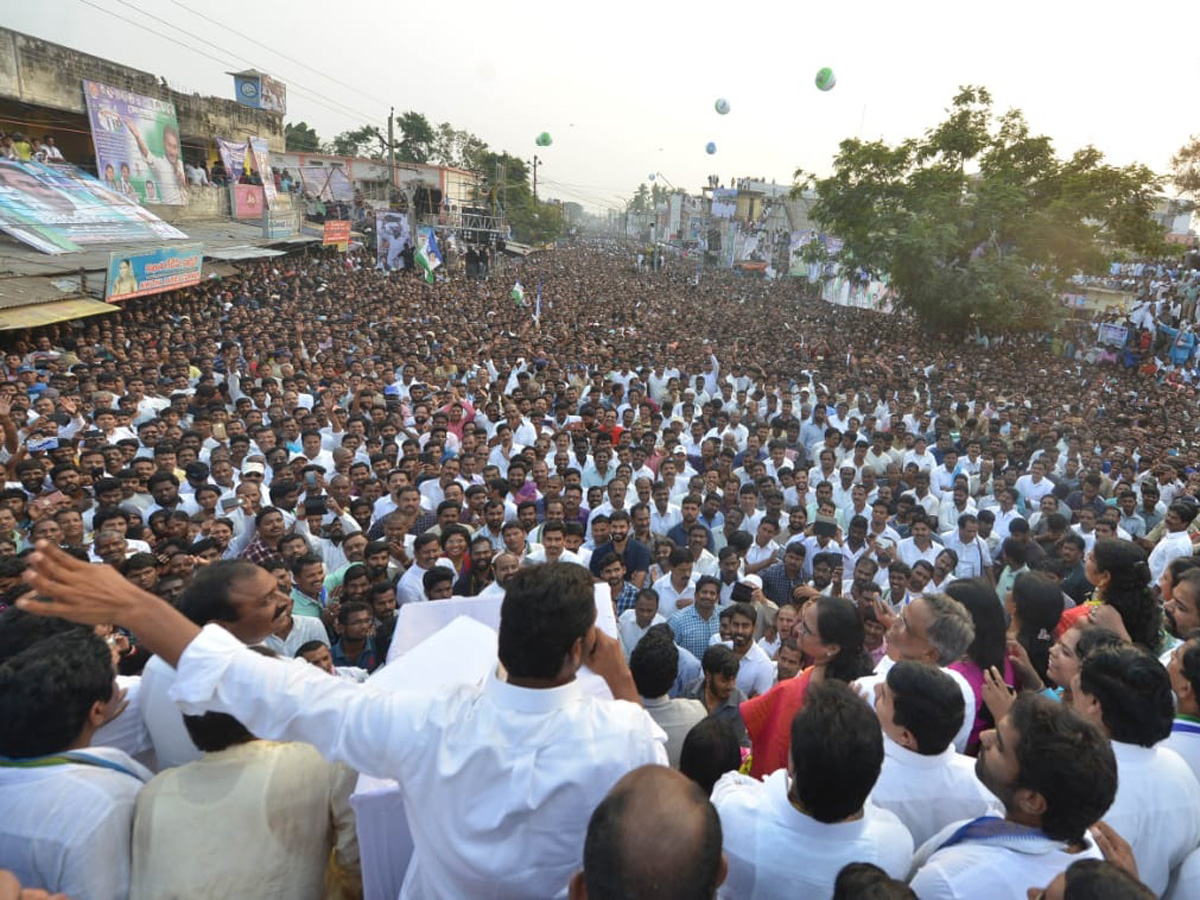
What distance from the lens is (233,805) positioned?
5.33ft

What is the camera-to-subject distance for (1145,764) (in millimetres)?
2055

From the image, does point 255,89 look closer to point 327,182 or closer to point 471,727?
point 327,182

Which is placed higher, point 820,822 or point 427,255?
point 427,255

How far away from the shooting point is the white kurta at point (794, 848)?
1635mm

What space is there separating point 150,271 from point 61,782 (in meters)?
13.0

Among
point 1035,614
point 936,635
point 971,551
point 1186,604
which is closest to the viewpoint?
point 936,635

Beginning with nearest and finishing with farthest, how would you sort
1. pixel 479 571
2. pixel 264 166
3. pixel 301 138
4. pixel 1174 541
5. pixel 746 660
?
1. pixel 746 660
2. pixel 479 571
3. pixel 1174 541
4. pixel 264 166
5. pixel 301 138

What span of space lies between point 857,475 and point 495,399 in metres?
4.68

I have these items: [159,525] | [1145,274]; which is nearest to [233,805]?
Result: [159,525]

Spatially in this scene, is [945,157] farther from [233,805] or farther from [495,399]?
[233,805]

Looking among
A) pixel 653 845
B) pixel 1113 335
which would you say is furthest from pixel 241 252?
pixel 1113 335

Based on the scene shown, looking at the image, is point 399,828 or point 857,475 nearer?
point 399,828

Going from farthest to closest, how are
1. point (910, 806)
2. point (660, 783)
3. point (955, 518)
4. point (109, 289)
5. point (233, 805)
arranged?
point (109, 289) < point (955, 518) < point (910, 806) < point (233, 805) < point (660, 783)

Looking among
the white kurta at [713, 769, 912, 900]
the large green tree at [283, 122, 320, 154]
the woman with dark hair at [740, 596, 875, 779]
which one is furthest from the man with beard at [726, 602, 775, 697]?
the large green tree at [283, 122, 320, 154]
